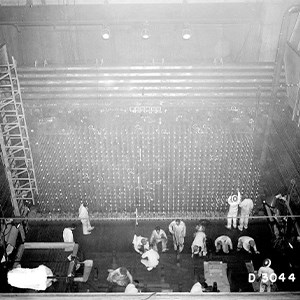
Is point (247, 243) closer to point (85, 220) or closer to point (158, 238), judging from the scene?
point (158, 238)

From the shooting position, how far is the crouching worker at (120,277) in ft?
30.8

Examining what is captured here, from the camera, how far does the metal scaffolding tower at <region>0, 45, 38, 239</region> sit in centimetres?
1133

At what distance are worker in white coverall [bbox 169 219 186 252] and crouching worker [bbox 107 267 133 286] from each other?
6.05 feet

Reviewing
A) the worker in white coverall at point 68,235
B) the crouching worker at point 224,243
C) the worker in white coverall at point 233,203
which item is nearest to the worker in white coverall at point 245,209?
the worker in white coverall at point 233,203

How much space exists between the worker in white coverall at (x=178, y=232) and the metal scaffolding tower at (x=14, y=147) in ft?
14.8

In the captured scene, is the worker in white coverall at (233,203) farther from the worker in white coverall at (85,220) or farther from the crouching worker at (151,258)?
the worker in white coverall at (85,220)

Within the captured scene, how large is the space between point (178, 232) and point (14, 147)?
536 centimetres

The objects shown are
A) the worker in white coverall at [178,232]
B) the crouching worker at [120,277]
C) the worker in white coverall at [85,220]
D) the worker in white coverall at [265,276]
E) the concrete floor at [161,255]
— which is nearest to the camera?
the worker in white coverall at [265,276]

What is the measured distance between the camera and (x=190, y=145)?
11.2 meters

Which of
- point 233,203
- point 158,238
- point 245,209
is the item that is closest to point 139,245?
point 158,238

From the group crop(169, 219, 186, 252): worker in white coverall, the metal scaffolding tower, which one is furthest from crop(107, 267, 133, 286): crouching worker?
the metal scaffolding tower

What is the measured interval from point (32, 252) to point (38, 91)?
4.98m

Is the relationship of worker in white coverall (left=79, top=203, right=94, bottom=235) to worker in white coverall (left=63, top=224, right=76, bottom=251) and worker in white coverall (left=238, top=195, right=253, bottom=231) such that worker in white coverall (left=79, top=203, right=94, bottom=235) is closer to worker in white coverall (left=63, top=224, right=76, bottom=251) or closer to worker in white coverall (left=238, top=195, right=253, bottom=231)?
worker in white coverall (left=63, top=224, right=76, bottom=251)

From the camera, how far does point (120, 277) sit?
370 inches
